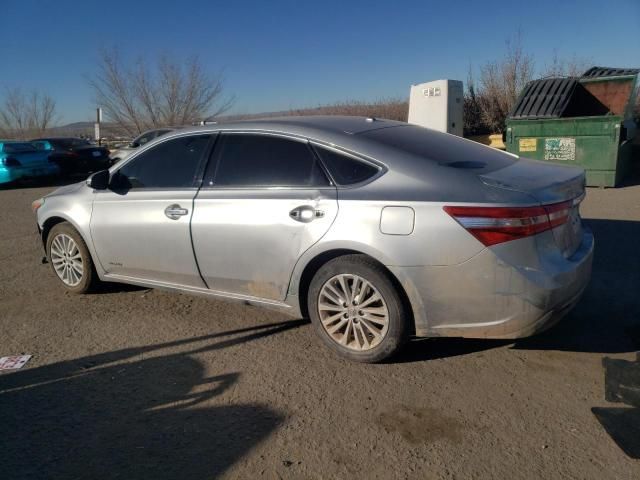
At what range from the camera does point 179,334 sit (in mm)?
4246

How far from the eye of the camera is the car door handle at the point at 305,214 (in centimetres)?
356

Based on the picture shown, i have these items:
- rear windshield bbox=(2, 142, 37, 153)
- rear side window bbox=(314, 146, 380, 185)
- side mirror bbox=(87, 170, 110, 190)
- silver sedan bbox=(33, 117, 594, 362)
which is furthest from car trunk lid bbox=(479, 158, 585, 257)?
rear windshield bbox=(2, 142, 37, 153)

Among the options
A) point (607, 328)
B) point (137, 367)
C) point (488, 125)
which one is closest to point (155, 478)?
point (137, 367)

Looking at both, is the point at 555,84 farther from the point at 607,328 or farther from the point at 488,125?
the point at 607,328

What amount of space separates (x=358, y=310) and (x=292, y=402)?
74 centimetres

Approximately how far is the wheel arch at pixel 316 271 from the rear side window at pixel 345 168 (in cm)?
46

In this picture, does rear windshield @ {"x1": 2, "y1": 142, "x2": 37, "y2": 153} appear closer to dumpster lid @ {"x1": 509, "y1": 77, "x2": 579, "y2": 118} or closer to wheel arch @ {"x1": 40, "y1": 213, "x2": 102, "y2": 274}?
wheel arch @ {"x1": 40, "y1": 213, "x2": 102, "y2": 274}

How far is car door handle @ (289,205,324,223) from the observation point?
3558 millimetres

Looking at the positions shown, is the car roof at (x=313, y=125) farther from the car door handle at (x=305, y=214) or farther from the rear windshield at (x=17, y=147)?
the rear windshield at (x=17, y=147)

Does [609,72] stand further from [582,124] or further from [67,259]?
[67,259]

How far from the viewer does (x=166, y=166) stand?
177 inches

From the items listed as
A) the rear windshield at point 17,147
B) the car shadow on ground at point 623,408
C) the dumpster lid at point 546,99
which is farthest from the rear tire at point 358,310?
the rear windshield at point 17,147

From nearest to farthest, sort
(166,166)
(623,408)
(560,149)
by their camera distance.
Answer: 1. (623,408)
2. (166,166)
3. (560,149)

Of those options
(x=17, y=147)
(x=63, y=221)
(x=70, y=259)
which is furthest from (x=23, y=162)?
(x=70, y=259)
